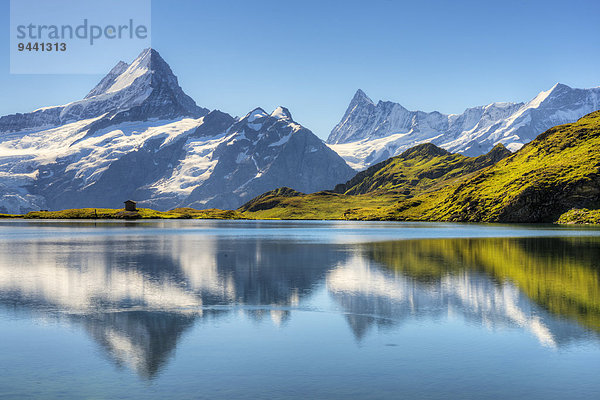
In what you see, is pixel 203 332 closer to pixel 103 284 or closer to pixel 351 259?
pixel 103 284

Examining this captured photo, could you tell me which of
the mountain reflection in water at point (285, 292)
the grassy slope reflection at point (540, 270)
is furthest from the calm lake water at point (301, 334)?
the grassy slope reflection at point (540, 270)

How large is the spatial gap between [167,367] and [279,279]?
105 feet

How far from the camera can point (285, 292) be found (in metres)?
47.5

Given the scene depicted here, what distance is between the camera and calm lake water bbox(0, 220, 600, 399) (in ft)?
72.5

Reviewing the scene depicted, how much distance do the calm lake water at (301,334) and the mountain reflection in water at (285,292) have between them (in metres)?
0.21

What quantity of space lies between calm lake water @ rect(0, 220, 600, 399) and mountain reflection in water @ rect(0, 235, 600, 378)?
0.21 meters

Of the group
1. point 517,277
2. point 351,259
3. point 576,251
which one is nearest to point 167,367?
point 517,277

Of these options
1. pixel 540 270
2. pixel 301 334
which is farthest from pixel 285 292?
pixel 540 270

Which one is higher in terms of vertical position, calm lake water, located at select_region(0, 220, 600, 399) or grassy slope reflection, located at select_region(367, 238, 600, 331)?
calm lake water, located at select_region(0, 220, 600, 399)

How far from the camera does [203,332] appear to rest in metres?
32.0

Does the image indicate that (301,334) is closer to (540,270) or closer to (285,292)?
(285,292)

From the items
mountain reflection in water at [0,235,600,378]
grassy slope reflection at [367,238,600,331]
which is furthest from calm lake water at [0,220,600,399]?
grassy slope reflection at [367,238,600,331]

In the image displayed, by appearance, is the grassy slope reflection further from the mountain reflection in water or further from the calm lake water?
the calm lake water

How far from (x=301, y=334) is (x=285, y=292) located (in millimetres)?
15785
